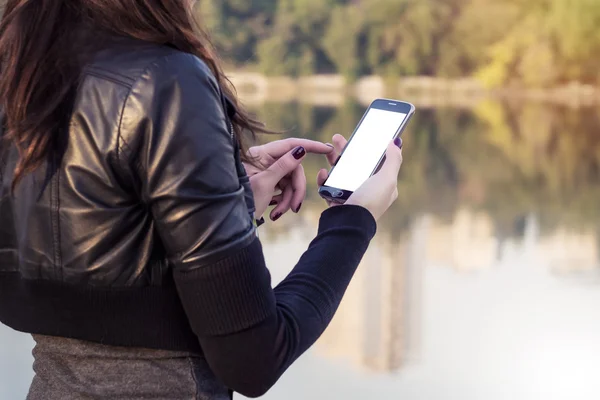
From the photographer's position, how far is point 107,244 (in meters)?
0.59

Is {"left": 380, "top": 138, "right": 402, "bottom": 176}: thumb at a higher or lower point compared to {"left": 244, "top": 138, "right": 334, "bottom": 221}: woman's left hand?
higher

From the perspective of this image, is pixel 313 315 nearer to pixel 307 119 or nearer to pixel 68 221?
pixel 68 221

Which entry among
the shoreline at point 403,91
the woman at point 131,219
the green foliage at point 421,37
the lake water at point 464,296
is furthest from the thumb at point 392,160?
the green foliage at point 421,37

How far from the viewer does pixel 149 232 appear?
23.4 inches

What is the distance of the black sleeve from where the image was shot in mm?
565

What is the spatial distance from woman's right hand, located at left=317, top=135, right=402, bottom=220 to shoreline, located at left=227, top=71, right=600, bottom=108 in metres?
20.9

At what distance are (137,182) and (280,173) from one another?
0.91ft

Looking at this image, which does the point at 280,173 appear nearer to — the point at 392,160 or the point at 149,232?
the point at 392,160

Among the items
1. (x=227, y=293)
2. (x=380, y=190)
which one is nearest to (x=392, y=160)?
(x=380, y=190)

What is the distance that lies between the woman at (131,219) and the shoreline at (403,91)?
69.3ft

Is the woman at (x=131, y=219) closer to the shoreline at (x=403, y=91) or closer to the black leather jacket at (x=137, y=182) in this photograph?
the black leather jacket at (x=137, y=182)

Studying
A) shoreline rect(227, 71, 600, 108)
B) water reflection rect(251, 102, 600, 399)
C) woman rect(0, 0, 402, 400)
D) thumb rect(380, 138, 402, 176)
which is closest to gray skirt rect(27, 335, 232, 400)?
woman rect(0, 0, 402, 400)

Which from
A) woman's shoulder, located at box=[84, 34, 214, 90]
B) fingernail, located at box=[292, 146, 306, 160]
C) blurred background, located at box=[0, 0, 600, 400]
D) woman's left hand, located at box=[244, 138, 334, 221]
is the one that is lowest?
blurred background, located at box=[0, 0, 600, 400]

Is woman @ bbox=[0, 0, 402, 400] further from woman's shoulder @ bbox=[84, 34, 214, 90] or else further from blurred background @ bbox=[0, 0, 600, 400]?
blurred background @ bbox=[0, 0, 600, 400]
